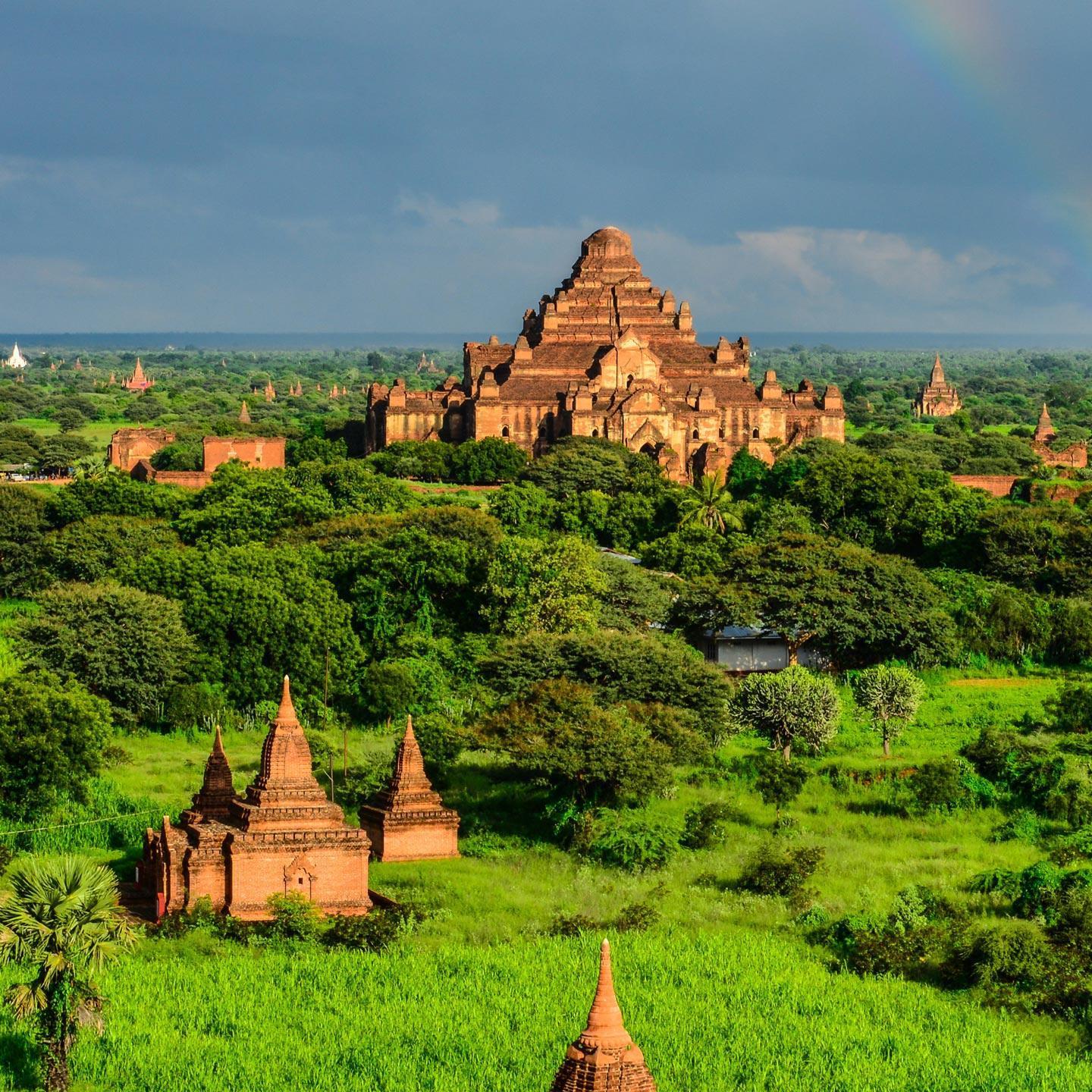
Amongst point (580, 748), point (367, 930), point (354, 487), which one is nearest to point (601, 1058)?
point (367, 930)

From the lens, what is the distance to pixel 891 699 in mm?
58812

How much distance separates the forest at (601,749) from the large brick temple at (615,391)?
8050 millimetres

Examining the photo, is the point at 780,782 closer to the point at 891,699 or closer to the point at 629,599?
the point at 891,699

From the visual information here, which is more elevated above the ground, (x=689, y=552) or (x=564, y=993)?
(x=689, y=552)

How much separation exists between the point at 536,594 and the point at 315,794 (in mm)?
23047

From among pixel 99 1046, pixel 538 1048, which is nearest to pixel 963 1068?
pixel 538 1048

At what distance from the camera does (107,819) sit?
166 ft

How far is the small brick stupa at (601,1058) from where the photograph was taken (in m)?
25.6

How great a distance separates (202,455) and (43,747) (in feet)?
171

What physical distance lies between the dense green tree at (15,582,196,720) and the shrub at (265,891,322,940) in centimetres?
1800

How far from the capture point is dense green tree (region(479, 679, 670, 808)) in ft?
164

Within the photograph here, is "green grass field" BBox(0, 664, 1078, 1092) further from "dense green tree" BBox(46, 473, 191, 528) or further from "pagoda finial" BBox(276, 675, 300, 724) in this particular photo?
"dense green tree" BBox(46, 473, 191, 528)

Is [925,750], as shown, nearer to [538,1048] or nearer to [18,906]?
[538,1048]

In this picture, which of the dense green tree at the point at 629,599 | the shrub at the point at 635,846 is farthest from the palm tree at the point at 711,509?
the shrub at the point at 635,846
